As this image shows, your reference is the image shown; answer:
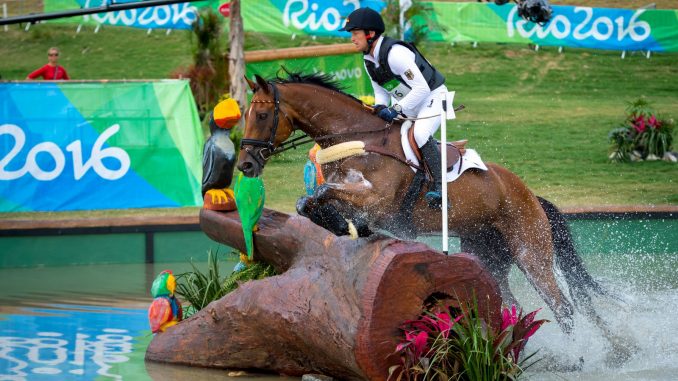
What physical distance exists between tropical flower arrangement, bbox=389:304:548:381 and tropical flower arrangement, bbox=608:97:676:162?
33.6 ft

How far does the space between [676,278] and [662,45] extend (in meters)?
11.9

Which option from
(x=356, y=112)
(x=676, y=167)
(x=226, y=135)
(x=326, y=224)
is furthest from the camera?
(x=676, y=167)

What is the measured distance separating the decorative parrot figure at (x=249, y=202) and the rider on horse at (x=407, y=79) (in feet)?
3.07

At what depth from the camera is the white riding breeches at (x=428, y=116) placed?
7.58 meters

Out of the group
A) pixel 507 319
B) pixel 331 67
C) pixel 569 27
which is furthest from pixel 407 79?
pixel 569 27

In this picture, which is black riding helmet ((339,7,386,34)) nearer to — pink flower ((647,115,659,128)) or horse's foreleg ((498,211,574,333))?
horse's foreleg ((498,211,574,333))

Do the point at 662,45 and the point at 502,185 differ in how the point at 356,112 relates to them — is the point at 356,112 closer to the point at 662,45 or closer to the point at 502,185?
the point at 502,185

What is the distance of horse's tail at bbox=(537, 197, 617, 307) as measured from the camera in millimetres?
8336

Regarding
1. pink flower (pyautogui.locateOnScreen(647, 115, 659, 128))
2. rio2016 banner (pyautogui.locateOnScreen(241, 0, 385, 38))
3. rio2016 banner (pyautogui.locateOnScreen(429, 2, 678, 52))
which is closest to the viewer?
pink flower (pyautogui.locateOnScreen(647, 115, 659, 128))

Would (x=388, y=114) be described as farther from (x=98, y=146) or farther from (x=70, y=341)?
(x=98, y=146)

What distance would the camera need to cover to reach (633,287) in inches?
374

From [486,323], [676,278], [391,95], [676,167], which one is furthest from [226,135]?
[676,167]

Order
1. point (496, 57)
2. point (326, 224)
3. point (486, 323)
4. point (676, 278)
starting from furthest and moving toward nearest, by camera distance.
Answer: point (496, 57) < point (676, 278) < point (326, 224) < point (486, 323)

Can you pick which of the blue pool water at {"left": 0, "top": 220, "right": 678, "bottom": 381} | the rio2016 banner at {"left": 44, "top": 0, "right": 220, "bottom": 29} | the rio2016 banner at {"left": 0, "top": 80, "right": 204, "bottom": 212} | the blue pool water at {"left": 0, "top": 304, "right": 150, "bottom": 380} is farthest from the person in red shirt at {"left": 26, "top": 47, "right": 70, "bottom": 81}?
the blue pool water at {"left": 0, "top": 304, "right": 150, "bottom": 380}
